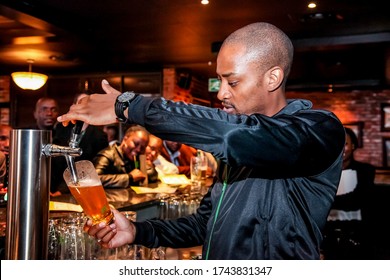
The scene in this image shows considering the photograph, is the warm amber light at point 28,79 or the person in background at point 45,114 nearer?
the person in background at point 45,114

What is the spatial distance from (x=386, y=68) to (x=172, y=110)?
26.1 ft

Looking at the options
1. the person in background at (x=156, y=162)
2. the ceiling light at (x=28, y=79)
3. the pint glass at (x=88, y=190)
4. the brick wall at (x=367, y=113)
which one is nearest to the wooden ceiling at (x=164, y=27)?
the ceiling light at (x=28, y=79)

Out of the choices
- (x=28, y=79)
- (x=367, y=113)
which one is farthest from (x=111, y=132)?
(x=367, y=113)

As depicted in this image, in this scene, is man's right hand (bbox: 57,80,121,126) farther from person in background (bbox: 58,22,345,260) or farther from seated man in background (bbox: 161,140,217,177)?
seated man in background (bbox: 161,140,217,177)

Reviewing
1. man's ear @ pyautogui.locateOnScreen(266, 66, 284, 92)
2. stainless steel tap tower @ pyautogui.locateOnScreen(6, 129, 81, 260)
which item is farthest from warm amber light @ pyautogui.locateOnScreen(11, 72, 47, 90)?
man's ear @ pyautogui.locateOnScreen(266, 66, 284, 92)

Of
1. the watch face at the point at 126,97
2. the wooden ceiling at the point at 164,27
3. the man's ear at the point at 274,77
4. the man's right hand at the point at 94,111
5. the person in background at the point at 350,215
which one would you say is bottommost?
the person in background at the point at 350,215

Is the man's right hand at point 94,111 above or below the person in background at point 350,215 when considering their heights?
above

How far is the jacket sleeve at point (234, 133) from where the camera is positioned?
848 millimetres

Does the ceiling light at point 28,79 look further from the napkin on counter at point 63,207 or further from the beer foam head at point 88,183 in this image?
the beer foam head at point 88,183

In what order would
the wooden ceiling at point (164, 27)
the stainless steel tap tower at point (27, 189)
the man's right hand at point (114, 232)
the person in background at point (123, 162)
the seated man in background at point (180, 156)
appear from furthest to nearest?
the seated man in background at point (180, 156) < the wooden ceiling at point (164, 27) < the person in background at point (123, 162) < the man's right hand at point (114, 232) < the stainless steel tap tower at point (27, 189)

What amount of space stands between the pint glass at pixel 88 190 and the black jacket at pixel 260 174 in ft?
0.69

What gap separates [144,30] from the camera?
5.69 meters

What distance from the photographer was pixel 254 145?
2.78 feet

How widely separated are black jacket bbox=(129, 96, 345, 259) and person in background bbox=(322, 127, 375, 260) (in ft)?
8.52
